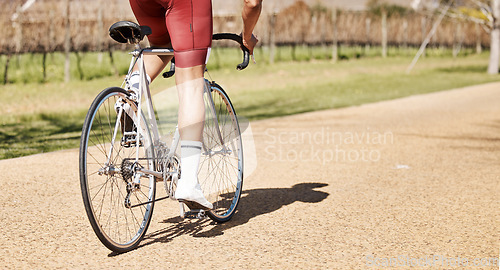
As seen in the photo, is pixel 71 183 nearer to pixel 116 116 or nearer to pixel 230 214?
pixel 230 214

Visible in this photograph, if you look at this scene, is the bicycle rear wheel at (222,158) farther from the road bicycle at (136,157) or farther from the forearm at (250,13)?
the forearm at (250,13)

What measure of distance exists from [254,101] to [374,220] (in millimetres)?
9973

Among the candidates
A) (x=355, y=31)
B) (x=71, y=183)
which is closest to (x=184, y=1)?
(x=71, y=183)

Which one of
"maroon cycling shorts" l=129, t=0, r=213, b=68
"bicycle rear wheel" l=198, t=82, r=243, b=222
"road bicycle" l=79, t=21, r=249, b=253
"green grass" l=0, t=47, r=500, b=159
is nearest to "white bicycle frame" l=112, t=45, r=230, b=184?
"road bicycle" l=79, t=21, r=249, b=253

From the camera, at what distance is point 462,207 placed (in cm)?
464

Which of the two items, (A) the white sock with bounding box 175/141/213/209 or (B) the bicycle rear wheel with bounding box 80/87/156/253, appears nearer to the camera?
(B) the bicycle rear wheel with bounding box 80/87/156/253

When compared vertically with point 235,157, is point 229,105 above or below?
above

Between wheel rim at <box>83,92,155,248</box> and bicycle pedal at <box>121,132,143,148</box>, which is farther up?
bicycle pedal at <box>121,132,143,148</box>

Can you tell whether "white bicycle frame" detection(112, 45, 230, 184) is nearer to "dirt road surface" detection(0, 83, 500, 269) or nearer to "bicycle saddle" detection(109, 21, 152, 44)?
"bicycle saddle" detection(109, 21, 152, 44)

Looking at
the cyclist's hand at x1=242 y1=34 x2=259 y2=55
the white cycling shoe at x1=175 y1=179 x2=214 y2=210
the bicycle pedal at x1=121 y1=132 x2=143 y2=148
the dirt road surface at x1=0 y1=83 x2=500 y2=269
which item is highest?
the cyclist's hand at x1=242 y1=34 x2=259 y2=55

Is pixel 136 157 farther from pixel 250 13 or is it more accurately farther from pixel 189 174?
pixel 250 13

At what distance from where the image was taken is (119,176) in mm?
3365

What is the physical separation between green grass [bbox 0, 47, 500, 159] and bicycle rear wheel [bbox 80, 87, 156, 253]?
1.61 ft

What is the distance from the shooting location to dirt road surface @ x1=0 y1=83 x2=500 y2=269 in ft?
11.2
